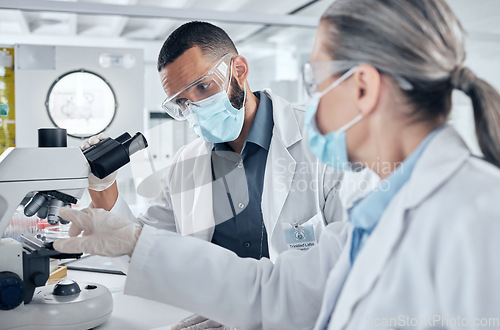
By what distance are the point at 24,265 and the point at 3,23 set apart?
19.5 ft

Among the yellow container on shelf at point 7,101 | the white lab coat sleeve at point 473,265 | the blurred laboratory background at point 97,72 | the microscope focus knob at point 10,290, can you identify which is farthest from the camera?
the yellow container on shelf at point 7,101

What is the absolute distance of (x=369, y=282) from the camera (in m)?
0.73

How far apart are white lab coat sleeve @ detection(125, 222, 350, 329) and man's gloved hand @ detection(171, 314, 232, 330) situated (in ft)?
0.53

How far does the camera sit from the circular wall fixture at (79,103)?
7.83 ft

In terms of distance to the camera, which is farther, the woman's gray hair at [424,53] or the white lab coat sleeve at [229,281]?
the white lab coat sleeve at [229,281]

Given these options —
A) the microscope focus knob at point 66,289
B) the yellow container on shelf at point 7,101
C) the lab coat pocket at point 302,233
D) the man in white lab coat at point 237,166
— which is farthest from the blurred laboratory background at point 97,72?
the microscope focus knob at point 66,289

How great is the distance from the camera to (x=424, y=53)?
2.40 ft

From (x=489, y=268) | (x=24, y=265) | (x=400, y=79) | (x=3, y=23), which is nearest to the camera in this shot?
(x=489, y=268)

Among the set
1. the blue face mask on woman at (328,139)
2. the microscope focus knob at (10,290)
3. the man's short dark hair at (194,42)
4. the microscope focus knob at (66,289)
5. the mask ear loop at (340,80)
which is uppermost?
the man's short dark hair at (194,42)

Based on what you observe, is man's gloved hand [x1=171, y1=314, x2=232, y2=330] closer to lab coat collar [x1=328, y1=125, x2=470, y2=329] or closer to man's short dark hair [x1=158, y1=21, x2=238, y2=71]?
lab coat collar [x1=328, y1=125, x2=470, y2=329]

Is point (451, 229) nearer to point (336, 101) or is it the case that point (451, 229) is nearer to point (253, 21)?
point (336, 101)

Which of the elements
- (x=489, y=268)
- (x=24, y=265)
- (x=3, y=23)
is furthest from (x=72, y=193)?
(x=3, y=23)

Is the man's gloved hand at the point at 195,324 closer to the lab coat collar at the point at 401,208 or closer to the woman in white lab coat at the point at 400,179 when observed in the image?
the woman in white lab coat at the point at 400,179

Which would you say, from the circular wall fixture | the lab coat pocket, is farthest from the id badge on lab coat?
the circular wall fixture
